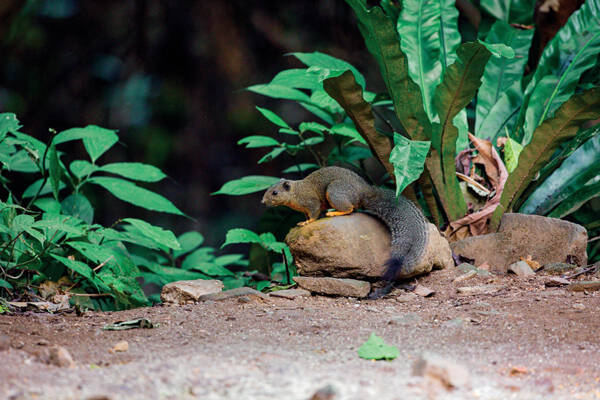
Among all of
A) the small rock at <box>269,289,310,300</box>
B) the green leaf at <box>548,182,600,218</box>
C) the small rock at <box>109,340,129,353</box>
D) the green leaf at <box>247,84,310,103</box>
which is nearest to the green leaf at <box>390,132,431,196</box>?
the small rock at <box>269,289,310,300</box>

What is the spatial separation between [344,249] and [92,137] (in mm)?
1638

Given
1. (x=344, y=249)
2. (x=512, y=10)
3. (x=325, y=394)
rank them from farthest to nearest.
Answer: (x=512, y=10), (x=344, y=249), (x=325, y=394)

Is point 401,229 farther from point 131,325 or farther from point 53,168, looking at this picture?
point 53,168

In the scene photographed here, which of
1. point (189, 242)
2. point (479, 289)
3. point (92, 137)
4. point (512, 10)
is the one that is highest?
point (512, 10)

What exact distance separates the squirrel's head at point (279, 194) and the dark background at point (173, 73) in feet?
9.71

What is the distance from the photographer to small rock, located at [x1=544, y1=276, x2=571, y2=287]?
8.72 feet

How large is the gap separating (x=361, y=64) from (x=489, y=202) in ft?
10.7

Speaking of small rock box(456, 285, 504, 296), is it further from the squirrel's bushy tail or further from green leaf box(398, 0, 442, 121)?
green leaf box(398, 0, 442, 121)

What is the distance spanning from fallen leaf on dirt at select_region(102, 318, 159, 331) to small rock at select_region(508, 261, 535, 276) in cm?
186

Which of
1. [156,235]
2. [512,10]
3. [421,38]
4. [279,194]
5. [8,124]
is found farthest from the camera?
[512,10]

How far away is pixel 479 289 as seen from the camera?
8.72 ft

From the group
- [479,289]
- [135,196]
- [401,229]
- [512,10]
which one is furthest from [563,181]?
[135,196]

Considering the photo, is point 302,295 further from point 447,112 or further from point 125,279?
point 447,112

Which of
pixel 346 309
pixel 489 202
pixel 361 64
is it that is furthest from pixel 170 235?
pixel 361 64
